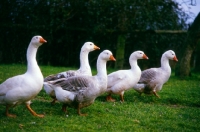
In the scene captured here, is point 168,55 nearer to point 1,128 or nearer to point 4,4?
point 1,128

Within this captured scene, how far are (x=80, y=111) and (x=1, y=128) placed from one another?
211 centimetres

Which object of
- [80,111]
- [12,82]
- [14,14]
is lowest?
[80,111]

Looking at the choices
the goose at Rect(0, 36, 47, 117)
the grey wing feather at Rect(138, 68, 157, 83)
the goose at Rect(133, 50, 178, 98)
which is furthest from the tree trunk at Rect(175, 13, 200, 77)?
the goose at Rect(0, 36, 47, 117)

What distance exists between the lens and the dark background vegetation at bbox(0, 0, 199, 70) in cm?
1827

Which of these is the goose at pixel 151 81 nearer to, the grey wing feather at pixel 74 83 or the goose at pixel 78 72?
the goose at pixel 78 72

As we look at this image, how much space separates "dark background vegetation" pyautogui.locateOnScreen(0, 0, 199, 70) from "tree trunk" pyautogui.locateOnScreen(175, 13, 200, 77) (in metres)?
2.42

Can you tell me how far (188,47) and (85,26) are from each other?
18.5 ft

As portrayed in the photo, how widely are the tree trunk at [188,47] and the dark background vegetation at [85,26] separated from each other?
2.42 metres

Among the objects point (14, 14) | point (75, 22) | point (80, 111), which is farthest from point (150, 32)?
point (80, 111)

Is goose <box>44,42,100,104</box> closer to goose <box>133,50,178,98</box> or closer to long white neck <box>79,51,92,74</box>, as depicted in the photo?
long white neck <box>79,51,92,74</box>

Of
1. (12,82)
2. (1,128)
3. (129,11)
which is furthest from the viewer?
(129,11)

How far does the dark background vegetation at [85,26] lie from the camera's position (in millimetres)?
18266

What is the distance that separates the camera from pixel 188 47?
51.5ft

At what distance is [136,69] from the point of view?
10172 mm
